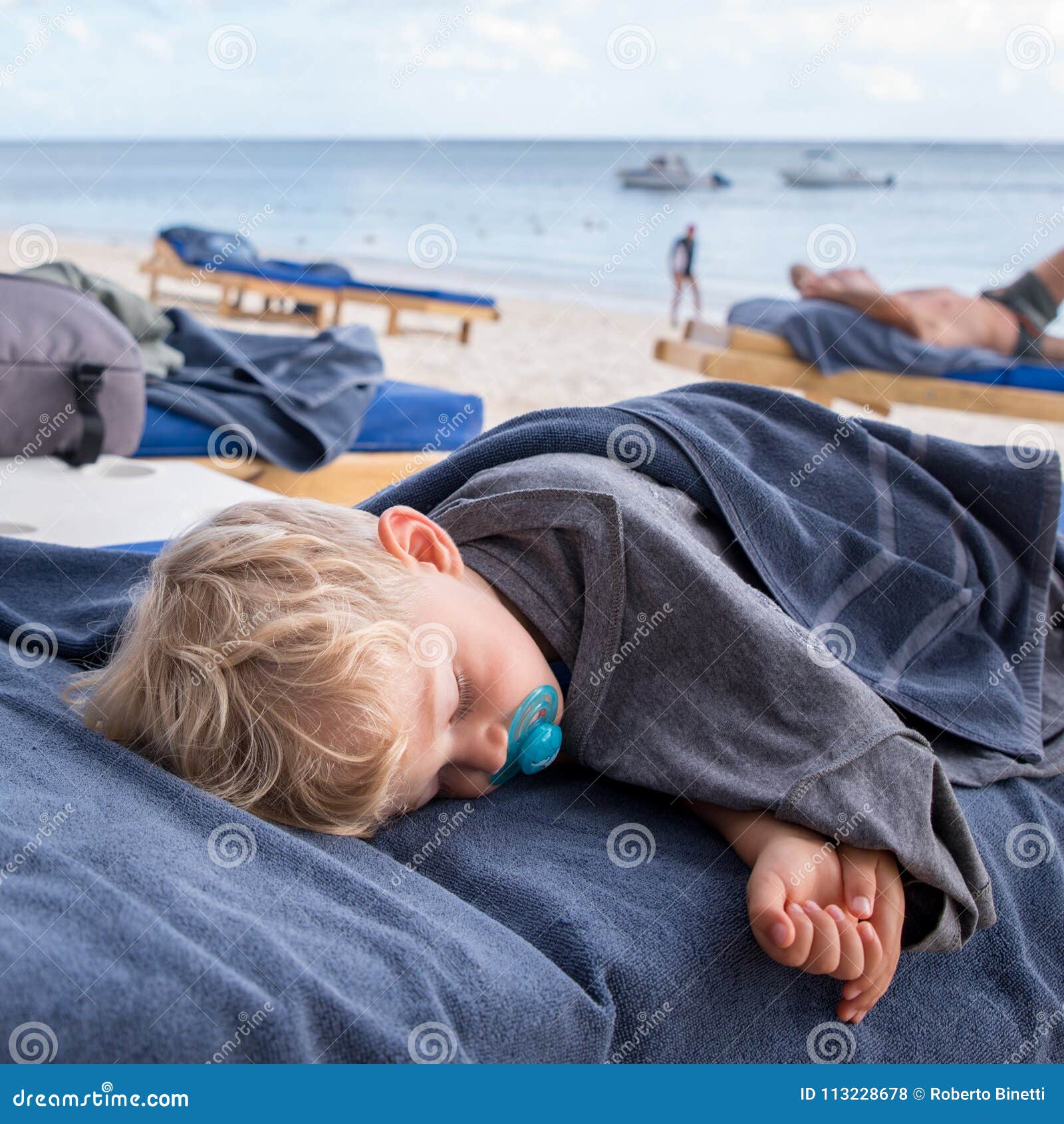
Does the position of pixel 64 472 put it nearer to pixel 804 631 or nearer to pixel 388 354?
pixel 804 631

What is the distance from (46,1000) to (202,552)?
481mm

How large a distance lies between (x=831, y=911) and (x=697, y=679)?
0.28 metres

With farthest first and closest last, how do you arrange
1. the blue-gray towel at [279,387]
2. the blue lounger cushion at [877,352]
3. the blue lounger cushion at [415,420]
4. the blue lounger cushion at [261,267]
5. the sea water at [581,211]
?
the sea water at [581,211] < the blue lounger cushion at [261,267] < the blue lounger cushion at [877,352] < the blue lounger cushion at [415,420] < the blue-gray towel at [279,387]

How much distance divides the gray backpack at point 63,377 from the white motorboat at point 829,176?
21.5 metres

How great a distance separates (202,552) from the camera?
0.97 m

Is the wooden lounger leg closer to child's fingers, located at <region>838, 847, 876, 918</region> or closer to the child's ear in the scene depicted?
the child's ear

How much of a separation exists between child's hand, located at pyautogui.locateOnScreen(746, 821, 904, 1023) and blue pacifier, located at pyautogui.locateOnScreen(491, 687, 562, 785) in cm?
24

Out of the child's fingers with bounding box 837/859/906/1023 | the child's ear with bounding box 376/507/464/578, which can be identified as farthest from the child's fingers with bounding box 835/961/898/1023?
the child's ear with bounding box 376/507/464/578

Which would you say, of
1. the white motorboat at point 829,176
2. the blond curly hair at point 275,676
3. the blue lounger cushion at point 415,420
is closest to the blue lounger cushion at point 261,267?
the blue lounger cushion at point 415,420

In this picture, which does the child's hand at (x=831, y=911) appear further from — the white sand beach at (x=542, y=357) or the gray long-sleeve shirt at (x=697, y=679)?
the white sand beach at (x=542, y=357)

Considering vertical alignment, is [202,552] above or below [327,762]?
above

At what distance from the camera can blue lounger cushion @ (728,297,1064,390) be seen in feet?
13.0

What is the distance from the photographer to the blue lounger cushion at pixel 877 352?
396cm

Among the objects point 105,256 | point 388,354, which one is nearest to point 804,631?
point 388,354
